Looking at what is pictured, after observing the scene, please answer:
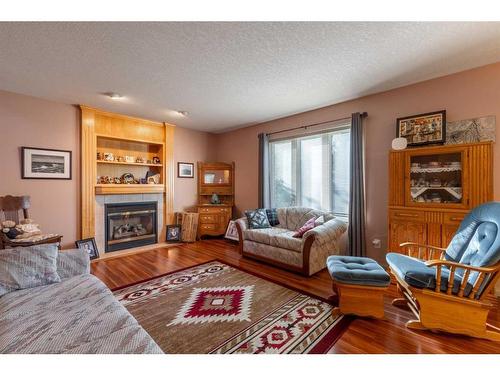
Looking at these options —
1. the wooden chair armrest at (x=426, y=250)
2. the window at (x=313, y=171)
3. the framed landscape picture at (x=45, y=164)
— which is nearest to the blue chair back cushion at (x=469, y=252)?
the wooden chair armrest at (x=426, y=250)

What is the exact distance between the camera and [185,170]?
507 centimetres

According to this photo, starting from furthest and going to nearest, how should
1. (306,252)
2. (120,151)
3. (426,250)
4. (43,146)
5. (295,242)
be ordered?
(120,151) → (43,146) → (295,242) → (306,252) → (426,250)

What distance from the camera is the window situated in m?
3.61

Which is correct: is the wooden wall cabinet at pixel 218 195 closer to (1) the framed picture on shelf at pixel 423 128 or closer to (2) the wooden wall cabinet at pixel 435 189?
(2) the wooden wall cabinet at pixel 435 189

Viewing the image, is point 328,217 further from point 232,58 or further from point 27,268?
point 27,268

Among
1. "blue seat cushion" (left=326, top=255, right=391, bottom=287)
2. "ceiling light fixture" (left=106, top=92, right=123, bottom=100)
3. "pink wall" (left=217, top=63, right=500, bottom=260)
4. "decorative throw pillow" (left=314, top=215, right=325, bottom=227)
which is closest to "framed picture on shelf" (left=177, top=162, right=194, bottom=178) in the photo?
"ceiling light fixture" (left=106, top=92, right=123, bottom=100)

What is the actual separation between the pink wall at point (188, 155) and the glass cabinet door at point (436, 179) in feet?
13.8

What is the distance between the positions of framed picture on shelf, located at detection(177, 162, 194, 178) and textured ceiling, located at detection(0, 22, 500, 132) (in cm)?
179

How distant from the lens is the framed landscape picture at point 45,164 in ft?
10.5

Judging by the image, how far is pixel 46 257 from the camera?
1.82 meters

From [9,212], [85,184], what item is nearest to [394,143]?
[85,184]

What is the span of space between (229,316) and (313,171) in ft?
9.21

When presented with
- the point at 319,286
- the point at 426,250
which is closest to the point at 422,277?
the point at 426,250
